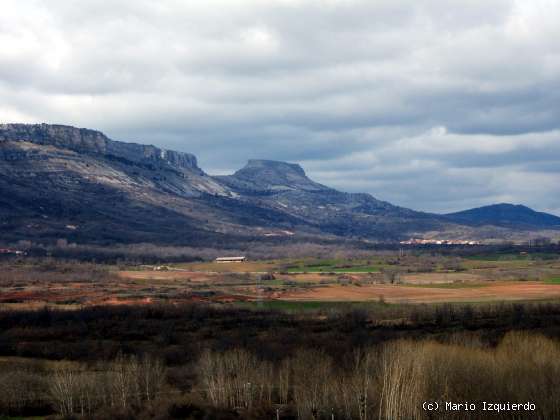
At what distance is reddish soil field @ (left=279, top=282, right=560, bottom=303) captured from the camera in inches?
4892

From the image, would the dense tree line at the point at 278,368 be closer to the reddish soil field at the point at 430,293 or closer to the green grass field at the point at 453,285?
the reddish soil field at the point at 430,293

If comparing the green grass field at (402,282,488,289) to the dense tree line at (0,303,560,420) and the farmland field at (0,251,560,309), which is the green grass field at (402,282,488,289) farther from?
the dense tree line at (0,303,560,420)

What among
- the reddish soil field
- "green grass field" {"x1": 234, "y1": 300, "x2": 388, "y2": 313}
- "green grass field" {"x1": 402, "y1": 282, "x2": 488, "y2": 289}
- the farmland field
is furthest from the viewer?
"green grass field" {"x1": 402, "y1": 282, "x2": 488, "y2": 289}

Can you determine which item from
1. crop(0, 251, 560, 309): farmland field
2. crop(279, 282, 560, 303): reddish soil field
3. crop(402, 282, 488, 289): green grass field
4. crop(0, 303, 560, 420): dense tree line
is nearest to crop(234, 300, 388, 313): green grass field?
crop(0, 251, 560, 309): farmland field

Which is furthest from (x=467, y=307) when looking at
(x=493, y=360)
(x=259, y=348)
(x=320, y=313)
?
(x=493, y=360)

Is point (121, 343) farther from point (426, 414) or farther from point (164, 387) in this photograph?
point (426, 414)

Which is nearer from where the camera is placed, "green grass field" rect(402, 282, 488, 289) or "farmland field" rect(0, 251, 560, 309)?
"farmland field" rect(0, 251, 560, 309)

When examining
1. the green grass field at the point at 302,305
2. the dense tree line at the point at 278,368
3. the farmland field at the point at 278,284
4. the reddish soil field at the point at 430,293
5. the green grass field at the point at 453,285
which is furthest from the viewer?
the green grass field at the point at 453,285

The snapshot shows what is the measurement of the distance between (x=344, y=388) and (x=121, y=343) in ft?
150

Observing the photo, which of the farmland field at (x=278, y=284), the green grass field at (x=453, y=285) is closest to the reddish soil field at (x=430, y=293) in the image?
the farmland field at (x=278, y=284)

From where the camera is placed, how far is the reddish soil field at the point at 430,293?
12425cm

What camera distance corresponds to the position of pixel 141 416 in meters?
49.1

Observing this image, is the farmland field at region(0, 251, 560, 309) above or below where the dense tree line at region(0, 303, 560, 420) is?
above

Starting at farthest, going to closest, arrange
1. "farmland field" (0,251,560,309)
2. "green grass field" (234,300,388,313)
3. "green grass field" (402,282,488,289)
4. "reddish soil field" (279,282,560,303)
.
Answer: "green grass field" (402,282,488,289), "farmland field" (0,251,560,309), "reddish soil field" (279,282,560,303), "green grass field" (234,300,388,313)
